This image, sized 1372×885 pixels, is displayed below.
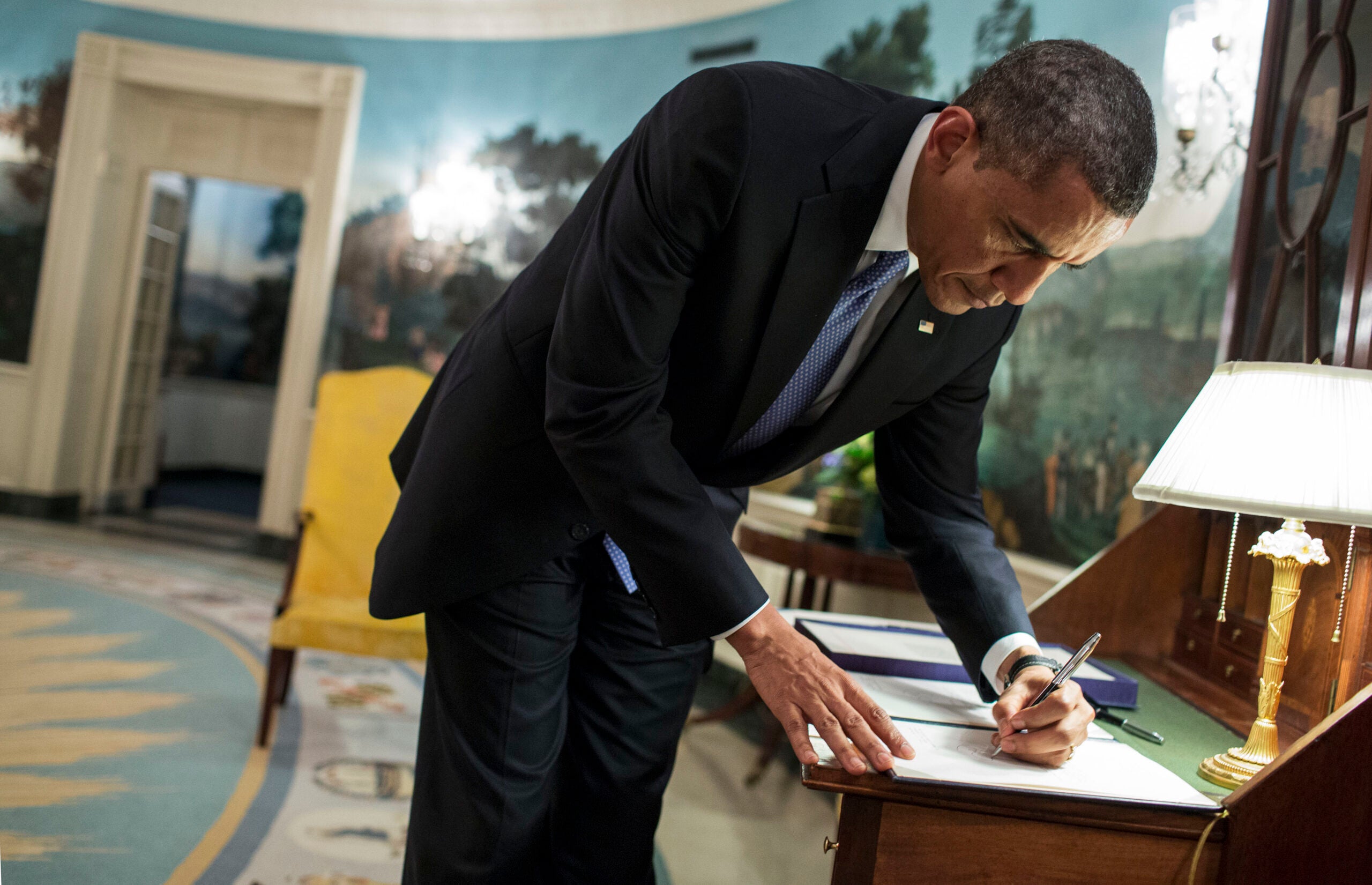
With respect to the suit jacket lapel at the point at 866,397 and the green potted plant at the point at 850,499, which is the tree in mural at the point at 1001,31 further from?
the suit jacket lapel at the point at 866,397

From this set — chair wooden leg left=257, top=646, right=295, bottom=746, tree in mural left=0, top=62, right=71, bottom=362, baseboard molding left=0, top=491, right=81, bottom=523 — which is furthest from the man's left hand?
tree in mural left=0, top=62, right=71, bottom=362

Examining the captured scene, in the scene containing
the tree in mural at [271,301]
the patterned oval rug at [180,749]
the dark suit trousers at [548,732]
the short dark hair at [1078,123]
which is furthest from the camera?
the tree in mural at [271,301]

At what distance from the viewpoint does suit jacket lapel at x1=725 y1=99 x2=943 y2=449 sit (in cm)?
108

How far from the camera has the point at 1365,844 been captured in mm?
912

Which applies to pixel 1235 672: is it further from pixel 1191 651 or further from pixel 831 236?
pixel 831 236

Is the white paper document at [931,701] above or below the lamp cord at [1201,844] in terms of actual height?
above

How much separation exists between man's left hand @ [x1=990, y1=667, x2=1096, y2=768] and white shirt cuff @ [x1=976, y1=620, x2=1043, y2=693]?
17 centimetres

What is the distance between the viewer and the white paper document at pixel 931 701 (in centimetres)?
118

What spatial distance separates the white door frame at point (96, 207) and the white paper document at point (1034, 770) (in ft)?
20.5

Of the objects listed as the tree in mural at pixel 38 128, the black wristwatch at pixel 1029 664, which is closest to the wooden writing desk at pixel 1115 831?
the black wristwatch at pixel 1029 664

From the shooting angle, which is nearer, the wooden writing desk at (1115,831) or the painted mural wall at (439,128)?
the wooden writing desk at (1115,831)

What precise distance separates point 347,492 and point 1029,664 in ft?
9.66

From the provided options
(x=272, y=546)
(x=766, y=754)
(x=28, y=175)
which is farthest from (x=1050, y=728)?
(x=28, y=175)

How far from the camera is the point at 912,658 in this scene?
4.57ft
